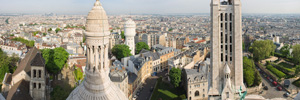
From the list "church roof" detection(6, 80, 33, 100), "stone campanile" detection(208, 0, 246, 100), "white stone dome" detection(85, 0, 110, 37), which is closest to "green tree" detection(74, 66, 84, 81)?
"church roof" detection(6, 80, 33, 100)

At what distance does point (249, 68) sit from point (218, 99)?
50.4 feet

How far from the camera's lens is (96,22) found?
25.3 feet

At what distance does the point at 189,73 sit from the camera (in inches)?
1077

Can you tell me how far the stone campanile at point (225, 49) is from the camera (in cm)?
1722

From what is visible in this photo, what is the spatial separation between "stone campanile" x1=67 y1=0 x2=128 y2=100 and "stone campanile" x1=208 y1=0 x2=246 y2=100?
38.1ft

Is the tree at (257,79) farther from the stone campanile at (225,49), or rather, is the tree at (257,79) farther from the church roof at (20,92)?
the church roof at (20,92)

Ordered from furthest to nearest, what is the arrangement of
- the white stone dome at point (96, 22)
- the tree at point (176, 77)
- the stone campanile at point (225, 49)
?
the tree at point (176, 77) < the stone campanile at point (225, 49) < the white stone dome at point (96, 22)

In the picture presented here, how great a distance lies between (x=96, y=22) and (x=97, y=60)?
1325 mm

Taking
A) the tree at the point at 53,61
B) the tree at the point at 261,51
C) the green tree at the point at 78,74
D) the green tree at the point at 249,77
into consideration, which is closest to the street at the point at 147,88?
the green tree at the point at 78,74

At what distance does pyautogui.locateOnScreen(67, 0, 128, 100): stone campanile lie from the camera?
771 centimetres

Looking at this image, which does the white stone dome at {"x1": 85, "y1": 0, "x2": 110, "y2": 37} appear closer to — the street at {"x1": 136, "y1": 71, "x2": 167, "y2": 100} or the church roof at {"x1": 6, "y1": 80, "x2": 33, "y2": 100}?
the church roof at {"x1": 6, "y1": 80, "x2": 33, "y2": 100}

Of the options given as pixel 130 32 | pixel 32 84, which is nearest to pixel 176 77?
pixel 32 84

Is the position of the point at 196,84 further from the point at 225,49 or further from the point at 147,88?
the point at 225,49

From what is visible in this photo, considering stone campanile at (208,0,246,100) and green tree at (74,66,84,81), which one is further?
green tree at (74,66,84,81)
